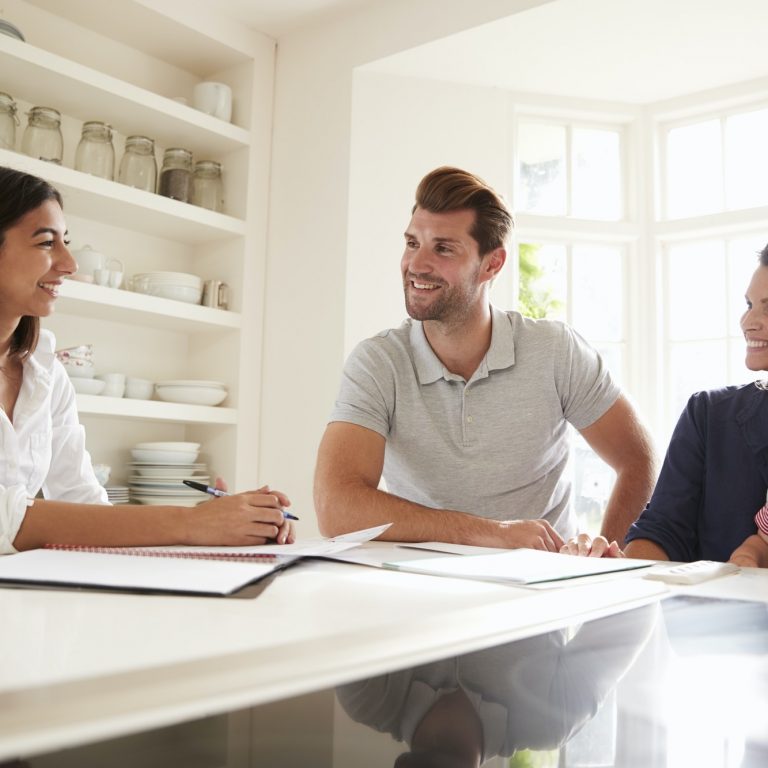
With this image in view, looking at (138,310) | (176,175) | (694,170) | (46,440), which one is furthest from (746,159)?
(46,440)

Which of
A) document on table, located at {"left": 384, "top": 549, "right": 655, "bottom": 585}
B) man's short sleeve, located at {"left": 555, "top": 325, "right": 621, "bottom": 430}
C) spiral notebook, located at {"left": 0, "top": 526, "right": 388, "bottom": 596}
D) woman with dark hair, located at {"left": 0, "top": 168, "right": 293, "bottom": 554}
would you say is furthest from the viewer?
man's short sleeve, located at {"left": 555, "top": 325, "right": 621, "bottom": 430}

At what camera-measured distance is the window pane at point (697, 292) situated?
3.84 meters

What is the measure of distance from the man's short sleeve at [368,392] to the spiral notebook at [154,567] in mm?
747

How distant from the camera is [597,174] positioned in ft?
13.4

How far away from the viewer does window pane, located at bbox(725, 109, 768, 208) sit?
12.4 ft

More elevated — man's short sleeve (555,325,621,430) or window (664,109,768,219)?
window (664,109,768,219)

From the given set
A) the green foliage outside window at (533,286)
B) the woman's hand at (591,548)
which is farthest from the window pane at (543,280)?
the woman's hand at (591,548)

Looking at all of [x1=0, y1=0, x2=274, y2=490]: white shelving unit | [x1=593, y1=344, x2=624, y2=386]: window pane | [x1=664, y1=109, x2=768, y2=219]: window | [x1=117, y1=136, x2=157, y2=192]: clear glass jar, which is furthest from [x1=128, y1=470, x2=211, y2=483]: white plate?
[x1=664, y1=109, x2=768, y2=219]: window

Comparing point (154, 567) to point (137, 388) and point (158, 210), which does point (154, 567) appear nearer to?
point (137, 388)

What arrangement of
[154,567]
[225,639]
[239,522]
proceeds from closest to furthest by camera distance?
1. [225,639]
2. [154,567]
3. [239,522]

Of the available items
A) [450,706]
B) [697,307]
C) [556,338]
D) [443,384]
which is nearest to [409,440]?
[443,384]

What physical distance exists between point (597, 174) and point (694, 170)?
0.44m

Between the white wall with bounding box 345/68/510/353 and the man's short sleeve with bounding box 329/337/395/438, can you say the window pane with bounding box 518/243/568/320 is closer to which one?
the white wall with bounding box 345/68/510/353

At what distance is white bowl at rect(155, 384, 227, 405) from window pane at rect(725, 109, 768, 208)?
2502 mm
